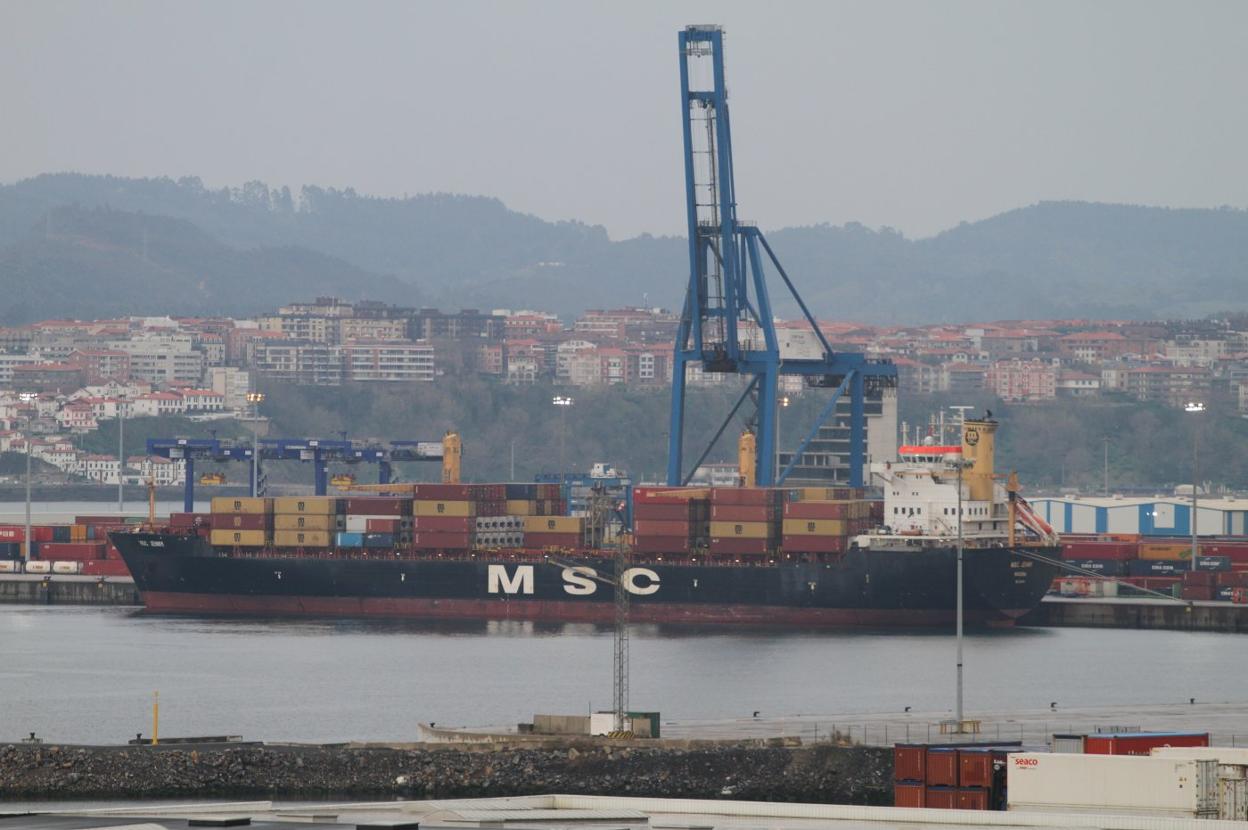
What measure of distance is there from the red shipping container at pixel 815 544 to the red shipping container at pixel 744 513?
91cm

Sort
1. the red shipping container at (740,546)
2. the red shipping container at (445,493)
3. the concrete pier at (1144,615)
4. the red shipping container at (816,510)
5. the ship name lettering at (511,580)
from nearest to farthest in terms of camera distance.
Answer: the concrete pier at (1144,615) < the red shipping container at (816,510) < the red shipping container at (740,546) < the ship name lettering at (511,580) < the red shipping container at (445,493)

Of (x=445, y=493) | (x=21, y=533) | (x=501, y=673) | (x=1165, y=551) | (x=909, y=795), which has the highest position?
(x=445, y=493)

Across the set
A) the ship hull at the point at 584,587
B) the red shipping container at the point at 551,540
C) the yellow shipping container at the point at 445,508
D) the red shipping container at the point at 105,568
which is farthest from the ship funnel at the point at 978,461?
the red shipping container at the point at 105,568

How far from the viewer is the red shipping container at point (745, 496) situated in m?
69.6

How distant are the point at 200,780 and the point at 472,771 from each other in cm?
405

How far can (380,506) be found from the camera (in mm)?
73938

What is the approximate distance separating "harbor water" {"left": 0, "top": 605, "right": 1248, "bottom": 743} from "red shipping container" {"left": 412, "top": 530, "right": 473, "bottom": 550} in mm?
2981

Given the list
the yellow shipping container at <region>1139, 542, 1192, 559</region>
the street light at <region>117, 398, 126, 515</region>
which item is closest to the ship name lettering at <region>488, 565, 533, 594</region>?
the yellow shipping container at <region>1139, 542, 1192, 559</region>

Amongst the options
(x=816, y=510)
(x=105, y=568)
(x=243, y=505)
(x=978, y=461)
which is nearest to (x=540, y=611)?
(x=816, y=510)

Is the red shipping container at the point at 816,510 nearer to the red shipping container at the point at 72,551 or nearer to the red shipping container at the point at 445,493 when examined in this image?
the red shipping container at the point at 445,493

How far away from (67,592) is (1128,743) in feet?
171

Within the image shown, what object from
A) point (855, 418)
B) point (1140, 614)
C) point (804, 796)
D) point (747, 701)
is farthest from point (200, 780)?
point (855, 418)

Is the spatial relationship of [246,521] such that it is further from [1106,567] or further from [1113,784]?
[1113,784]

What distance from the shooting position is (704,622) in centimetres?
6906
